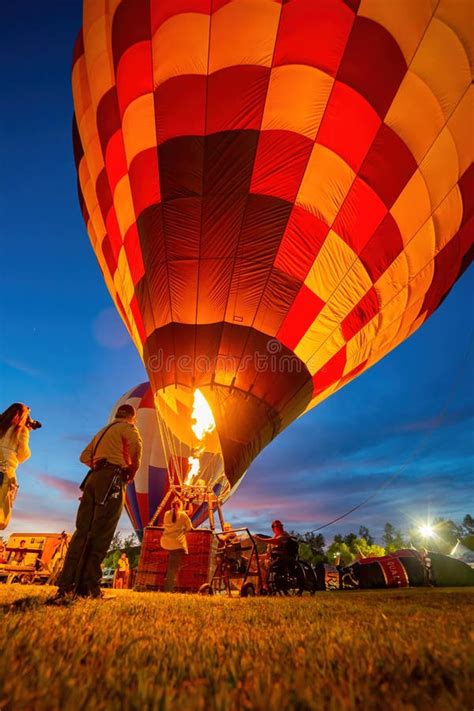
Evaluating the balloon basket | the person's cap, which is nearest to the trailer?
the balloon basket

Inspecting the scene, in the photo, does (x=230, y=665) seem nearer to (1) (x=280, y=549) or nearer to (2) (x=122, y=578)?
(1) (x=280, y=549)

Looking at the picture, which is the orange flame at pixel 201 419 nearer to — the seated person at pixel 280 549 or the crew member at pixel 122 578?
the seated person at pixel 280 549

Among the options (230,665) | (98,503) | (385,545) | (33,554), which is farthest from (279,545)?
(385,545)

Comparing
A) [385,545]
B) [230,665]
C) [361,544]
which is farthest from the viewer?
[385,545]

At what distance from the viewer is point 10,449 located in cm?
328

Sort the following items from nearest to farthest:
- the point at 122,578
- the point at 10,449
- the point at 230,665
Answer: the point at 230,665 < the point at 10,449 < the point at 122,578

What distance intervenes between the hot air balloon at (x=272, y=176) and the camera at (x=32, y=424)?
2.36m

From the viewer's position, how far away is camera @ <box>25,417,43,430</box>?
3.53 meters

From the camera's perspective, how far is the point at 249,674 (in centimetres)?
98

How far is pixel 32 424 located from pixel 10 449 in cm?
Result: 34

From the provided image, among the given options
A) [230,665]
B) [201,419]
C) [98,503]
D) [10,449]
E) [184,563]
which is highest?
[201,419]

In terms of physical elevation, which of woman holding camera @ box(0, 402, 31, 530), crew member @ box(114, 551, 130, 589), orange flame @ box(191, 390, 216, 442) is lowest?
crew member @ box(114, 551, 130, 589)

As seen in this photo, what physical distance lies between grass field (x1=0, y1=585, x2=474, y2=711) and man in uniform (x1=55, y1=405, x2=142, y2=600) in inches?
45.1

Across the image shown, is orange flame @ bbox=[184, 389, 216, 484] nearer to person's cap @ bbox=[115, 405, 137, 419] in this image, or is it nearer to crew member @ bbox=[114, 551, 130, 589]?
person's cap @ bbox=[115, 405, 137, 419]
